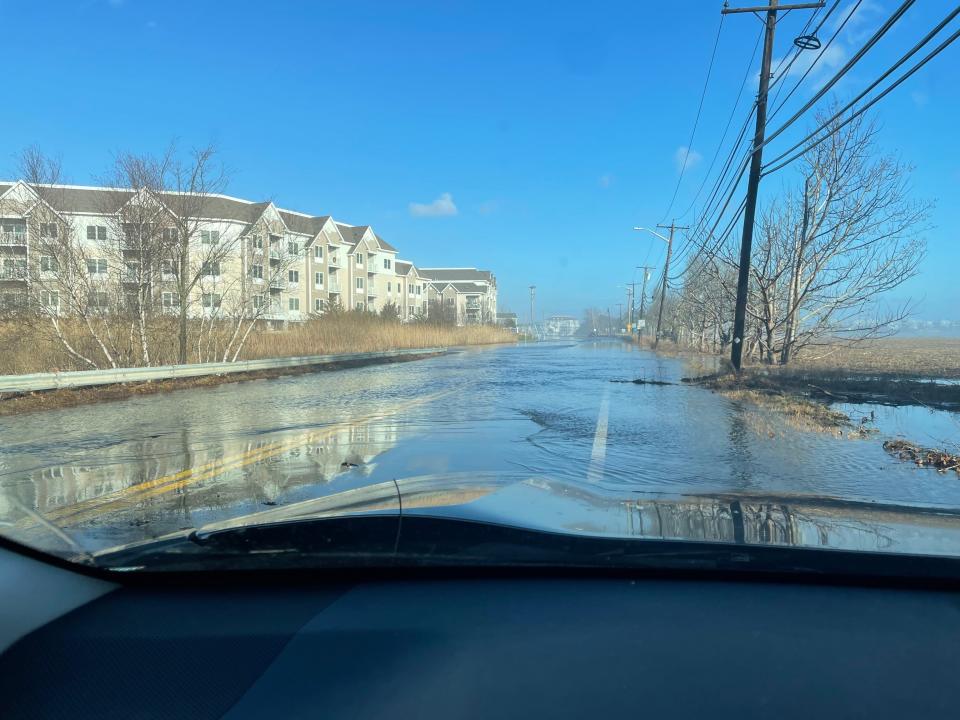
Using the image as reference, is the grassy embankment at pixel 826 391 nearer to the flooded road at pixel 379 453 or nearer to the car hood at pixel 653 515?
the flooded road at pixel 379 453

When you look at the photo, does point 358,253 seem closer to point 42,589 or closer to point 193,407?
point 193,407

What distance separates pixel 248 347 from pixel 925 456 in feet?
79.8

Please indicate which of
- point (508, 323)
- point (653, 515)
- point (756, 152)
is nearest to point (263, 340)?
point (756, 152)

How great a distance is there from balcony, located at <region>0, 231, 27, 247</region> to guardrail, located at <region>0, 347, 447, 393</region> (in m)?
4.19

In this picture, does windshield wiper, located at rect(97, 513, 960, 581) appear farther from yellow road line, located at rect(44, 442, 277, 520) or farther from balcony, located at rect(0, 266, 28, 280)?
balcony, located at rect(0, 266, 28, 280)

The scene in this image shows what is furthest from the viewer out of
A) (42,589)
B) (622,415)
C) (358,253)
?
(358,253)

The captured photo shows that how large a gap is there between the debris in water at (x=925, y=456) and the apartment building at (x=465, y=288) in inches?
3701

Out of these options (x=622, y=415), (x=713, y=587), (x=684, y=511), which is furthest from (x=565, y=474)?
(x=622, y=415)

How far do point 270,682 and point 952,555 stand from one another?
261 centimetres

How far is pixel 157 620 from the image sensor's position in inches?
98.7

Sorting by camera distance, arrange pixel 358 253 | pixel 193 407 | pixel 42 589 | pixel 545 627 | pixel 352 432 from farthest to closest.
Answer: pixel 358 253 → pixel 193 407 → pixel 352 432 → pixel 42 589 → pixel 545 627

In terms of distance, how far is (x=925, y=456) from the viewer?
7.67 metres

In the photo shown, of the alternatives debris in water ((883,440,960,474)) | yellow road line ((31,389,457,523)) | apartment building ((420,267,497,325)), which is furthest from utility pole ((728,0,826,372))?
apartment building ((420,267,497,325))

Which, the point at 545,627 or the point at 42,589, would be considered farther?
the point at 42,589
